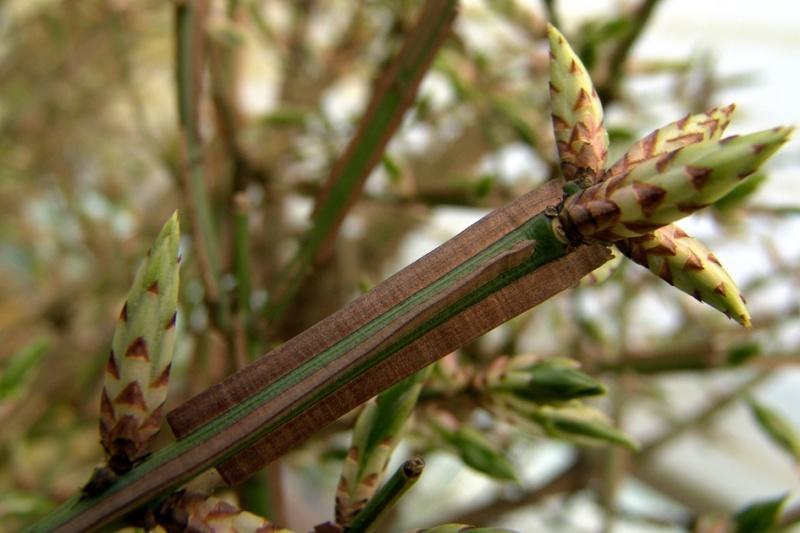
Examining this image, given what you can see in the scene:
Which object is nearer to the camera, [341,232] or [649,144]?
[649,144]

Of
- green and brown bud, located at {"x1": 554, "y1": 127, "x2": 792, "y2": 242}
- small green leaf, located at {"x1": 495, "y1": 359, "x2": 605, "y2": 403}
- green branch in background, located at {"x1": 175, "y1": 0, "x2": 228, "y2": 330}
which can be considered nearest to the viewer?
green and brown bud, located at {"x1": 554, "y1": 127, "x2": 792, "y2": 242}

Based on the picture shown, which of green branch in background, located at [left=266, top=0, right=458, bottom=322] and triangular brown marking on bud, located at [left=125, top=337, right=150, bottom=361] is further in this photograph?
green branch in background, located at [left=266, top=0, right=458, bottom=322]

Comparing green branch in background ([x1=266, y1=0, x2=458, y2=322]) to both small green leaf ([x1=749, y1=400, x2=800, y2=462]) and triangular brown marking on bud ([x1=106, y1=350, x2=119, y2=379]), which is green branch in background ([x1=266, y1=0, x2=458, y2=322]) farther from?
small green leaf ([x1=749, y1=400, x2=800, y2=462])

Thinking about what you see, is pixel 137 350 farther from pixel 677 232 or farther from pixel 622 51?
pixel 622 51

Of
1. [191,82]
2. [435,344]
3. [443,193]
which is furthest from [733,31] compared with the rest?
[435,344]

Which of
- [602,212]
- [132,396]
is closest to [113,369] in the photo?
[132,396]

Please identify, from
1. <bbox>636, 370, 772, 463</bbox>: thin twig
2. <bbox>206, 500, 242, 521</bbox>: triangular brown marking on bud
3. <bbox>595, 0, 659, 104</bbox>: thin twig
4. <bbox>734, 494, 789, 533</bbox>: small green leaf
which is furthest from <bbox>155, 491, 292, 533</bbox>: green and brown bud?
<bbox>636, 370, 772, 463</bbox>: thin twig

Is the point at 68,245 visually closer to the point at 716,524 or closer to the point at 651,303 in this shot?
the point at 716,524
